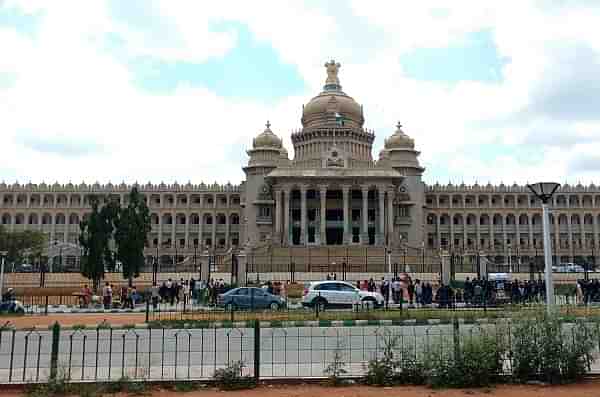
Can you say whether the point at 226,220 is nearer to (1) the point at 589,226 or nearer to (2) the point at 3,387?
Answer: (1) the point at 589,226

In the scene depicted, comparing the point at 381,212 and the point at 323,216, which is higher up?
the point at 381,212

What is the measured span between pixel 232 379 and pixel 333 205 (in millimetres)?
57630

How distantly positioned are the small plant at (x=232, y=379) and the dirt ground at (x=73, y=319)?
10.6m

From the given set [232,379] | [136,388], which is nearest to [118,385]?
[136,388]

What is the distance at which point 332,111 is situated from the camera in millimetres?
75750

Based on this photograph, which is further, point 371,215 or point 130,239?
point 371,215

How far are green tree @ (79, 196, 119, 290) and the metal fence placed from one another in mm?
18863

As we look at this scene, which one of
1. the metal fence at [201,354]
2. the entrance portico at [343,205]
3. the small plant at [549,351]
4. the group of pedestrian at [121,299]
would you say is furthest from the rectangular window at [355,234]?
the small plant at [549,351]

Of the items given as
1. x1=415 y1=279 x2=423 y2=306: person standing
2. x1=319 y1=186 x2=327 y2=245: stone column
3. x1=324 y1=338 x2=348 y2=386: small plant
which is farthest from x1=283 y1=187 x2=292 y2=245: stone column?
x1=324 y1=338 x2=348 y2=386: small plant

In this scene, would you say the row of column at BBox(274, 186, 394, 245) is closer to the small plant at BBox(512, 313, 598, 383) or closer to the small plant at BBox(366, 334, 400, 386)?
the small plant at BBox(512, 313, 598, 383)

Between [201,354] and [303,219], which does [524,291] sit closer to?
[201,354]

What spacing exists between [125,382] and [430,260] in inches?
1648

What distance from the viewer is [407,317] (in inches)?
789

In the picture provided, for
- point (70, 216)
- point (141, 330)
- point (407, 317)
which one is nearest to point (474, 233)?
point (70, 216)
